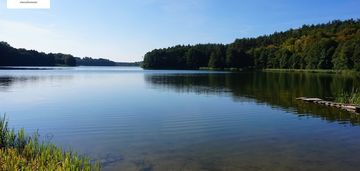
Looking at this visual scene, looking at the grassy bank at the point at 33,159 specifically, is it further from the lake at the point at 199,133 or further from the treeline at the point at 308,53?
the treeline at the point at 308,53

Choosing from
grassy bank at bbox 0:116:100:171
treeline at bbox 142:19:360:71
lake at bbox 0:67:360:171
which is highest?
treeline at bbox 142:19:360:71

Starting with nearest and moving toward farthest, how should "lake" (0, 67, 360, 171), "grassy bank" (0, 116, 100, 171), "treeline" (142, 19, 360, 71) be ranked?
"grassy bank" (0, 116, 100, 171)
"lake" (0, 67, 360, 171)
"treeline" (142, 19, 360, 71)

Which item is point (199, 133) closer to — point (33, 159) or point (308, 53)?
point (33, 159)

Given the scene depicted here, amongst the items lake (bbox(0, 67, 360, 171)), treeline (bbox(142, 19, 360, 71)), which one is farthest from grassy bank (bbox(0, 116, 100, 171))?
treeline (bbox(142, 19, 360, 71))

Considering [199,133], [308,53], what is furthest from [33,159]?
[308,53]

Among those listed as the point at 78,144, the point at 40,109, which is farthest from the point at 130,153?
the point at 40,109

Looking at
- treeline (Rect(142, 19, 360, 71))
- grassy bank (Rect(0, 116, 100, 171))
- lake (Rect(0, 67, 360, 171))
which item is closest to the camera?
grassy bank (Rect(0, 116, 100, 171))

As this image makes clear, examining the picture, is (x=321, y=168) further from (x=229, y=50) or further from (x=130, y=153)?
(x=229, y=50)

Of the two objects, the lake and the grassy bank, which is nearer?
the grassy bank

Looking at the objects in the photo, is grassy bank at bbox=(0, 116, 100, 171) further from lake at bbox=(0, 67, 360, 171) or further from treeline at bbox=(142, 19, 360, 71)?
treeline at bbox=(142, 19, 360, 71)

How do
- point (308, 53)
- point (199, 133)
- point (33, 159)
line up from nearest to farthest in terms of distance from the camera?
point (33, 159), point (199, 133), point (308, 53)

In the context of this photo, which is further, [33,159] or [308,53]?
[308,53]

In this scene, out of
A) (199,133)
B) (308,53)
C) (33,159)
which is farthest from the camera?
(308,53)

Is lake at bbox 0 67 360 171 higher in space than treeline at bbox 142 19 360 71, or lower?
lower
